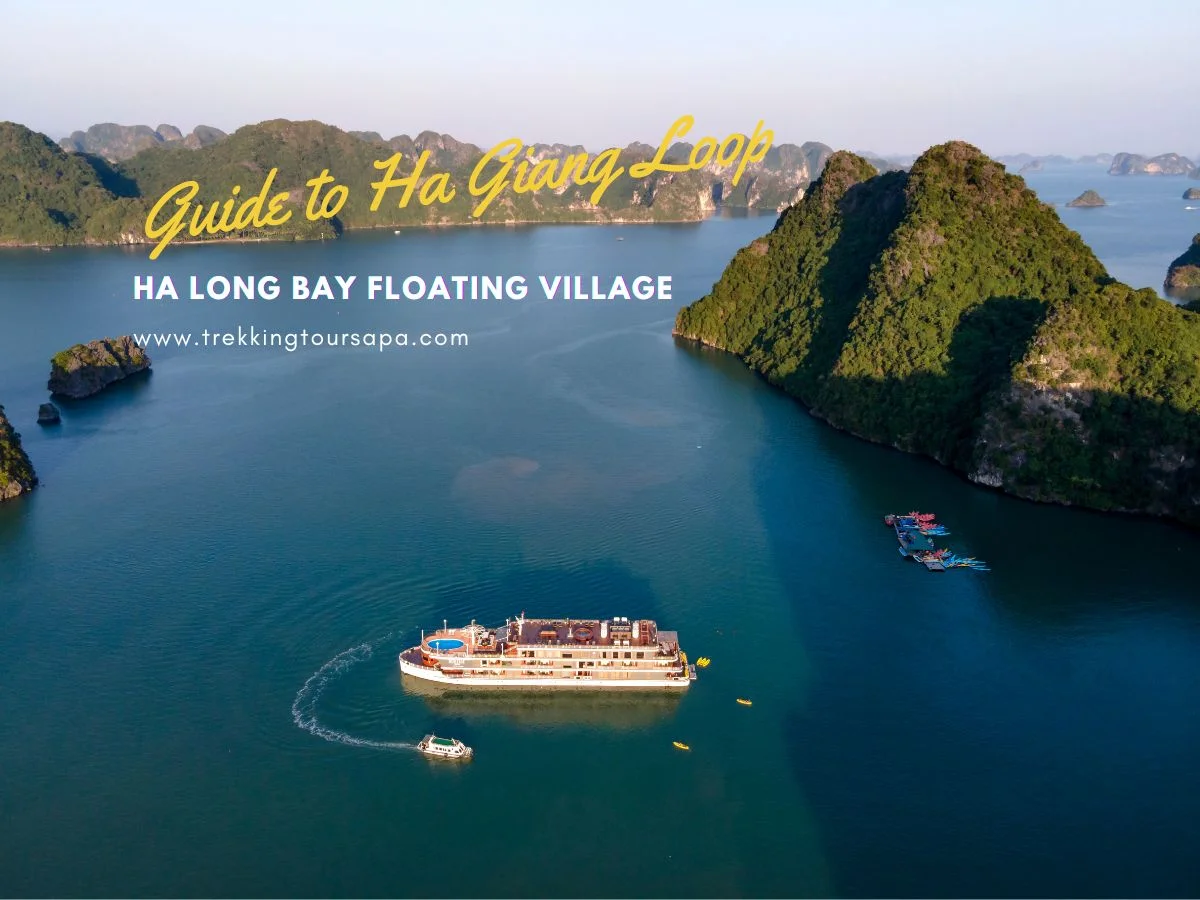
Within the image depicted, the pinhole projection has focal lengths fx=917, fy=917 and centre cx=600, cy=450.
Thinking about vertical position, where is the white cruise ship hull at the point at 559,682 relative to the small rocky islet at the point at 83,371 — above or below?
below

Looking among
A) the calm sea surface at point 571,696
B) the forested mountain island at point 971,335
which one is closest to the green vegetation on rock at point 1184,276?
the forested mountain island at point 971,335

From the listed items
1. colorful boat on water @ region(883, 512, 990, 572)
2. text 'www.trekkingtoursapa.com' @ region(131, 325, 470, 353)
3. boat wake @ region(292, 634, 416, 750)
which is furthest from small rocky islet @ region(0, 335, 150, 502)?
colorful boat on water @ region(883, 512, 990, 572)

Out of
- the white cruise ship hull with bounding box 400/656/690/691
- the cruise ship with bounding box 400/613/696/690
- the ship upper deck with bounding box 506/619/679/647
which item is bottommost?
the white cruise ship hull with bounding box 400/656/690/691

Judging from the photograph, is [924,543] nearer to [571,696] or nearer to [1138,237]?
[571,696]

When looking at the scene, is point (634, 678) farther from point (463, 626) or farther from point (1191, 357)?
point (1191, 357)

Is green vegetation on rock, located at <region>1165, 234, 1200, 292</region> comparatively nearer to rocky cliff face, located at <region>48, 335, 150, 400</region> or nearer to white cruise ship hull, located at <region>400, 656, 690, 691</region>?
white cruise ship hull, located at <region>400, 656, 690, 691</region>

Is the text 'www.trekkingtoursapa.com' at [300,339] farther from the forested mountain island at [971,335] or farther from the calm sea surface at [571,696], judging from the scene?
the forested mountain island at [971,335]
